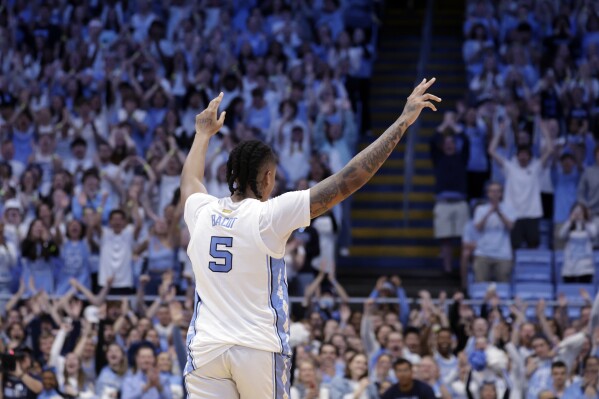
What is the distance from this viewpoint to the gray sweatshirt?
1695 centimetres

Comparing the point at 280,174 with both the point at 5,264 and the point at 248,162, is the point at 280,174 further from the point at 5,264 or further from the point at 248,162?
the point at 248,162

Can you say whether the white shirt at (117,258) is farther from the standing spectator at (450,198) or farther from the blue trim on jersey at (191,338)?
the blue trim on jersey at (191,338)

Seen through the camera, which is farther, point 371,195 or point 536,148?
point 371,195

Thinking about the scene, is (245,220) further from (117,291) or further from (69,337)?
(117,291)

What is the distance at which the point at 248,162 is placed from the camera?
5609 mm

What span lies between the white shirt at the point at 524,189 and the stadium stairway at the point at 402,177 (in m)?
1.35

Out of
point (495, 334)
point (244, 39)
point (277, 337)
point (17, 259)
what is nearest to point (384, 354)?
point (495, 334)

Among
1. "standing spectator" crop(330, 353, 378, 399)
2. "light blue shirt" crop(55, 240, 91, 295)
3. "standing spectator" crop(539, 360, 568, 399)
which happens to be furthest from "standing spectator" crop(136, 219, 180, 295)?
"standing spectator" crop(539, 360, 568, 399)

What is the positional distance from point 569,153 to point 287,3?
613cm

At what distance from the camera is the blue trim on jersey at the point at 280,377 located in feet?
18.1

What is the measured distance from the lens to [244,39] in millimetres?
20156

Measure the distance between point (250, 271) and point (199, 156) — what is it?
2.93 ft

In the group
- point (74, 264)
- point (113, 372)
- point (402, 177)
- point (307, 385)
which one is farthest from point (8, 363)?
point (402, 177)

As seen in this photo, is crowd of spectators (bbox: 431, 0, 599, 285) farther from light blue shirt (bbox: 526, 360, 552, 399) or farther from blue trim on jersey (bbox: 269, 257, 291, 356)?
blue trim on jersey (bbox: 269, 257, 291, 356)
